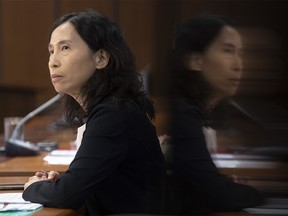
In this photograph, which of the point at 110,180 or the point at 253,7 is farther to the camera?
the point at 110,180

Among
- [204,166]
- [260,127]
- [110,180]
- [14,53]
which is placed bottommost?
[14,53]

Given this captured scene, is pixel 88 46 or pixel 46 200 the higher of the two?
pixel 88 46

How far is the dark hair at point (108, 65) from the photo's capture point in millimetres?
1463

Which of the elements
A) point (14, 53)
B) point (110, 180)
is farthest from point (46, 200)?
point (14, 53)

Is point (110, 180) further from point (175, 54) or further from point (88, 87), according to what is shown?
point (175, 54)

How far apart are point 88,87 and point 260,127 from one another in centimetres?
80

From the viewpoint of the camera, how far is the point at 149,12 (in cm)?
86

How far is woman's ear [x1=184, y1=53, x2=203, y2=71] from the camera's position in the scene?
32.6 inches

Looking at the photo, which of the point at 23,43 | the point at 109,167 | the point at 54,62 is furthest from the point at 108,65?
the point at 23,43

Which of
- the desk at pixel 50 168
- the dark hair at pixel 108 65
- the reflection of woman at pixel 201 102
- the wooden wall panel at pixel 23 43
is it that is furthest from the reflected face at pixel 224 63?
the wooden wall panel at pixel 23 43

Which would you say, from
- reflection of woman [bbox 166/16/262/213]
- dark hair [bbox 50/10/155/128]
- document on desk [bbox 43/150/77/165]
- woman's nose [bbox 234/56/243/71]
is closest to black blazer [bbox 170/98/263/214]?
reflection of woman [bbox 166/16/262/213]

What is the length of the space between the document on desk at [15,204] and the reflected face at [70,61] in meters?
0.35

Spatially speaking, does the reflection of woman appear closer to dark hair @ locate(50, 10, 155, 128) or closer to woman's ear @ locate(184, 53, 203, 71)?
woman's ear @ locate(184, 53, 203, 71)

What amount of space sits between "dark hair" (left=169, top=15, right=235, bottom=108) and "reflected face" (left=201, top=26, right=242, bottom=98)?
11 millimetres
